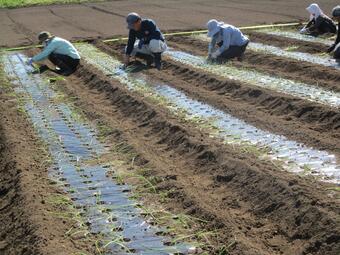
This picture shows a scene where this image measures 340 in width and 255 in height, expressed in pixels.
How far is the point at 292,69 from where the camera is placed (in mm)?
8344

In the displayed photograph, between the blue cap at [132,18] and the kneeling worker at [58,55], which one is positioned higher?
the blue cap at [132,18]

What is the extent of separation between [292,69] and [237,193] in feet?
15.8

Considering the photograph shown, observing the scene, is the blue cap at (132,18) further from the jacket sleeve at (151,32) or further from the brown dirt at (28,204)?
the brown dirt at (28,204)

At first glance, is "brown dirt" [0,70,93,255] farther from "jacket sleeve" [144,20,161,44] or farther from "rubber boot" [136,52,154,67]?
"rubber boot" [136,52,154,67]

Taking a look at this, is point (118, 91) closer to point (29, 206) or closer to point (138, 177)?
point (138, 177)

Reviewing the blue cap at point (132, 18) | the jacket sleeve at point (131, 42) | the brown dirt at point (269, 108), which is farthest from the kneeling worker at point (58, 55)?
the brown dirt at point (269, 108)

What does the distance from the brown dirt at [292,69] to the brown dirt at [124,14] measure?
5.47m

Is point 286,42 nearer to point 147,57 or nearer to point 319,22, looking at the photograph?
point 319,22

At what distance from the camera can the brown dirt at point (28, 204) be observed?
333 centimetres

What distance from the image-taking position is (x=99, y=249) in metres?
3.29

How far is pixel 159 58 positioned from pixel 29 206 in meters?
5.77

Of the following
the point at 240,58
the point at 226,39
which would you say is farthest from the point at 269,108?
the point at 240,58

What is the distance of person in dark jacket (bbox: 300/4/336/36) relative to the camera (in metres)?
11.2

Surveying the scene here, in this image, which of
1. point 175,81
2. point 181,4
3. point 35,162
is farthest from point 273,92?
point 181,4
